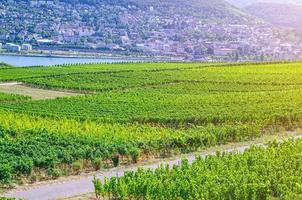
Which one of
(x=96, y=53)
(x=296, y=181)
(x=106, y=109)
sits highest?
(x=296, y=181)

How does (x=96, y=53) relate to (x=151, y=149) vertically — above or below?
below

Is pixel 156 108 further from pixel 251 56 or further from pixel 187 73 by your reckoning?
pixel 251 56

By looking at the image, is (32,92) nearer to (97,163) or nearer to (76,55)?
(97,163)

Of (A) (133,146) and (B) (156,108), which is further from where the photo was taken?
(B) (156,108)

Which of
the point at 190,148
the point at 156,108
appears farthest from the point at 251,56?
the point at 190,148

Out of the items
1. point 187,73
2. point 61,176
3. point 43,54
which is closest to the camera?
point 61,176

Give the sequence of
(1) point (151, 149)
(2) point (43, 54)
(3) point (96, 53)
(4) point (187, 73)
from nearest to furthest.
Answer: (1) point (151, 149)
(4) point (187, 73)
(2) point (43, 54)
(3) point (96, 53)
